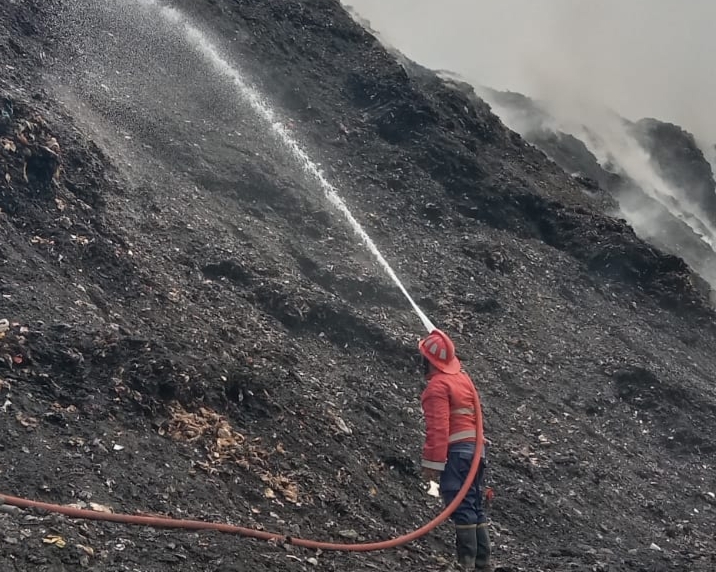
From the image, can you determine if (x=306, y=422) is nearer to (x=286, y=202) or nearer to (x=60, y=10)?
(x=286, y=202)

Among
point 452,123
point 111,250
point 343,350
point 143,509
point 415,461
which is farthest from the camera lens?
point 452,123

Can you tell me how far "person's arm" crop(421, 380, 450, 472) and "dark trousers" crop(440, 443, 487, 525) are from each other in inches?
8.2

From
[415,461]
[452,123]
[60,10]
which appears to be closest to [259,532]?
[415,461]

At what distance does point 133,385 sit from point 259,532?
1.89 metres

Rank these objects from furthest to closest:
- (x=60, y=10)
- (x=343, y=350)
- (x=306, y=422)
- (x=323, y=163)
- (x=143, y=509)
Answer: (x=323, y=163)
(x=60, y=10)
(x=343, y=350)
(x=306, y=422)
(x=143, y=509)

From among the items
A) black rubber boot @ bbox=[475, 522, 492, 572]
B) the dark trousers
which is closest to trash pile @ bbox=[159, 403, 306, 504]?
the dark trousers

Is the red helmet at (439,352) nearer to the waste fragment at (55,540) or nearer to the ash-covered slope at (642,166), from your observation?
the waste fragment at (55,540)

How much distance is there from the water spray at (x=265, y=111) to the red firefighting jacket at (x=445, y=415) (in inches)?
269

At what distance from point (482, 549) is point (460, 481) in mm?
651

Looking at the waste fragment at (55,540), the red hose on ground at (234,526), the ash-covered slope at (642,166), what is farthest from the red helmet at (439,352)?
the ash-covered slope at (642,166)

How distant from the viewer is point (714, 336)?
1667 centimetres

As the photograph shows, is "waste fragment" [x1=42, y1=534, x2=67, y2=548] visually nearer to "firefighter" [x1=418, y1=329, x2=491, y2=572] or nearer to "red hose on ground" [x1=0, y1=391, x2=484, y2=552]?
"red hose on ground" [x1=0, y1=391, x2=484, y2=552]

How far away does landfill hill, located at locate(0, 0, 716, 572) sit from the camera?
21.0 ft

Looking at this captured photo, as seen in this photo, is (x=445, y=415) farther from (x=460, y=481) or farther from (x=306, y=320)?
(x=306, y=320)
